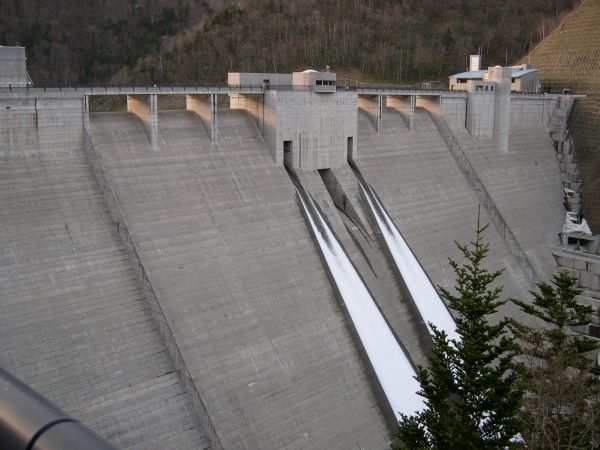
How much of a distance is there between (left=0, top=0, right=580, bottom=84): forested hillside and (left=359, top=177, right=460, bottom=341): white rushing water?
42221 mm

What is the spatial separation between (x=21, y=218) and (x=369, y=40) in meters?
57.4

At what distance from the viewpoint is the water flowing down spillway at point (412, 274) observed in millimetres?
23609

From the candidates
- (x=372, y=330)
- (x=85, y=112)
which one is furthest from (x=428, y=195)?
(x=85, y=112)

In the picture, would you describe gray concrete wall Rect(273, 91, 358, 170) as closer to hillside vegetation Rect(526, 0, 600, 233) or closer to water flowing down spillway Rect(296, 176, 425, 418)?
water flowing down spillway Rect(296, 176, 425, 418)

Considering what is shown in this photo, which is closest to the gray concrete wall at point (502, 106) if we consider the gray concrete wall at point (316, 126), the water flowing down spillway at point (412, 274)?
the gray concrete wall at point (316, 126)

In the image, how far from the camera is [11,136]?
16891 millimetres

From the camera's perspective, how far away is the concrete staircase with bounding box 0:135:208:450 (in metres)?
14.6

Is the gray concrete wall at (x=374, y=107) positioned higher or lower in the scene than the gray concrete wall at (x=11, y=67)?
lower

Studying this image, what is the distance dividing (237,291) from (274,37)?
55.6 meters

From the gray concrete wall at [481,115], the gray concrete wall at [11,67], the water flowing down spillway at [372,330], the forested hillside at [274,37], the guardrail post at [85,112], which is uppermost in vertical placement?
the forested hillside at [274,37]

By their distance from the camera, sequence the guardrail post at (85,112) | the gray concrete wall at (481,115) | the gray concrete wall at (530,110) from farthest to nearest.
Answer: the gray concrete wall at (530,110) < the gray concrete wall at (481,115) < the guardrail post at (85,112)

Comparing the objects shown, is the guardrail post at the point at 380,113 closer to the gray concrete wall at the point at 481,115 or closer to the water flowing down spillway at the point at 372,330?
the gray concrete wall at the point at 481,115

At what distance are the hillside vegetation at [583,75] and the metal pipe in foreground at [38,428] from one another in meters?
35.9

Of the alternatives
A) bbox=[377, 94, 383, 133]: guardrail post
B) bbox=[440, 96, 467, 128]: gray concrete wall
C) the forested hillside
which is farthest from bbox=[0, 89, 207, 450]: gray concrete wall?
the forested hillside
